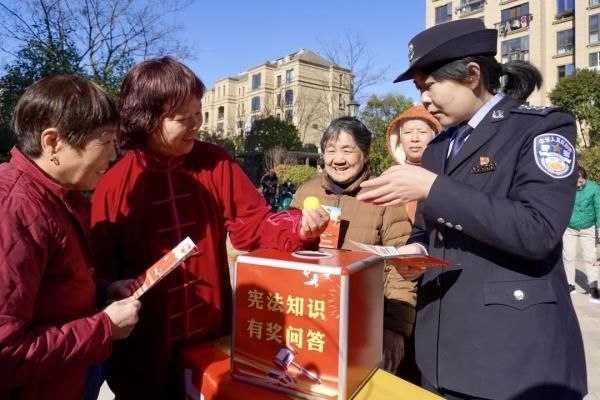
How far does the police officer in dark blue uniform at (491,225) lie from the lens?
45.7 inches

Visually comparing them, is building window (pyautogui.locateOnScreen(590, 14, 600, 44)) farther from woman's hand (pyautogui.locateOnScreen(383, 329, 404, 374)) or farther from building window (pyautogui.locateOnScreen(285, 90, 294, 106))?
woman's hand (pyautogui.locateOnScreen(383, 329, 404, 374))

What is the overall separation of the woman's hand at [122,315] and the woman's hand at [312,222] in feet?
1.76

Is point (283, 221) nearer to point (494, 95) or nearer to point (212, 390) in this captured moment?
point (212, 390)

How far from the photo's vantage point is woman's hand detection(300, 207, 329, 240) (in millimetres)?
1432

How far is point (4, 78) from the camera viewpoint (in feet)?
38.1

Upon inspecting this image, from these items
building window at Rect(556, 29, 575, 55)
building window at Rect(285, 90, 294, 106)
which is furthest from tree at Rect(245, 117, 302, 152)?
building window at Rect(285, 90, 294, 106)

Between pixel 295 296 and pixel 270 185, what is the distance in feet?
40.0

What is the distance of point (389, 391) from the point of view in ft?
3.88

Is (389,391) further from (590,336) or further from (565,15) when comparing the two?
(565,15)

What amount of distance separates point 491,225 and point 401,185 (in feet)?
0.82

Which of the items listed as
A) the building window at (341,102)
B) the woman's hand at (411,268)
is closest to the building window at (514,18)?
the building window at (341,102)

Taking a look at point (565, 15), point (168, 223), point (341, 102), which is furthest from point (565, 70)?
point (168, 223)

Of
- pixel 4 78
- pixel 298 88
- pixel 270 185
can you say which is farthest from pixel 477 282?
pixel 298 88

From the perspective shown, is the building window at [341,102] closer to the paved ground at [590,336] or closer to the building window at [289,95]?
the building window at [289,95]
